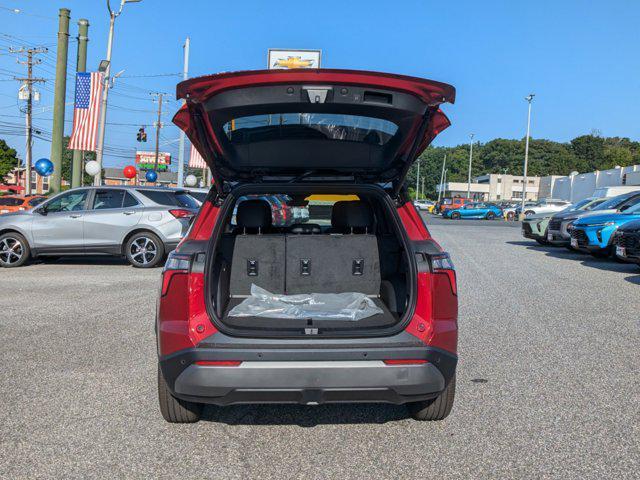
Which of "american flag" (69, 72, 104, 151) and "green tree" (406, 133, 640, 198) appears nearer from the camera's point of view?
"american flag" (69, 72, 104, 151)

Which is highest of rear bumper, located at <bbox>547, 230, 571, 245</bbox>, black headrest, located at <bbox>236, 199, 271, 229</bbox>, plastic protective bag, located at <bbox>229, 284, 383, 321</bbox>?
black headrest, located at <bbox>236, 199, 271, 229</bbox>

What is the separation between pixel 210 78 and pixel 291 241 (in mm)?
1708

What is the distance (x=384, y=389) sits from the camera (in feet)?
11.5

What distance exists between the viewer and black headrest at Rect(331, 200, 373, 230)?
508 cm

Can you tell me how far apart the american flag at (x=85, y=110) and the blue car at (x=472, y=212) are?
3644 centimetres

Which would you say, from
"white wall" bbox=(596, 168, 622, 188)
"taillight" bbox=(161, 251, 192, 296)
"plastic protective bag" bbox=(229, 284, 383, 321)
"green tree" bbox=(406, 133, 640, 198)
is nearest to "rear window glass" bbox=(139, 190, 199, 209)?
"plastic protective bag" bbox=(229, 284, 383, 321)

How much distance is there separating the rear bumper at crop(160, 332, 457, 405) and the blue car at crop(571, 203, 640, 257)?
12854mm

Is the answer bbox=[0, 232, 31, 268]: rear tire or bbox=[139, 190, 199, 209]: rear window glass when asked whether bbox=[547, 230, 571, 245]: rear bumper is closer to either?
bbox=[139, 190, 199, 209]: rear window glass

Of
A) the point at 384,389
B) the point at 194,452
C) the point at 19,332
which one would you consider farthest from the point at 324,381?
the point at 19,332

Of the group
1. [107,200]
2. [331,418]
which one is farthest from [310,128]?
[107,200]

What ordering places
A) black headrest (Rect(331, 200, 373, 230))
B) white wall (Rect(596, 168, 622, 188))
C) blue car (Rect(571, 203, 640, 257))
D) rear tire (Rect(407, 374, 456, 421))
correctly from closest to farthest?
rear tire (Rect(407, 374, 456, 421)) < black headrest (Rect(331, 200, 373, 230)) < blue car (Rect(571, 203, 640, 257)) < white wall (Rect(596, 168, 622, 188))

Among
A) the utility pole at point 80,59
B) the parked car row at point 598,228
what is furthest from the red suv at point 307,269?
the utility pole at point 80,59

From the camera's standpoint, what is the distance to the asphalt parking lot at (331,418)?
350 cm

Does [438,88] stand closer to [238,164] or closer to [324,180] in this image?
[324,180]
